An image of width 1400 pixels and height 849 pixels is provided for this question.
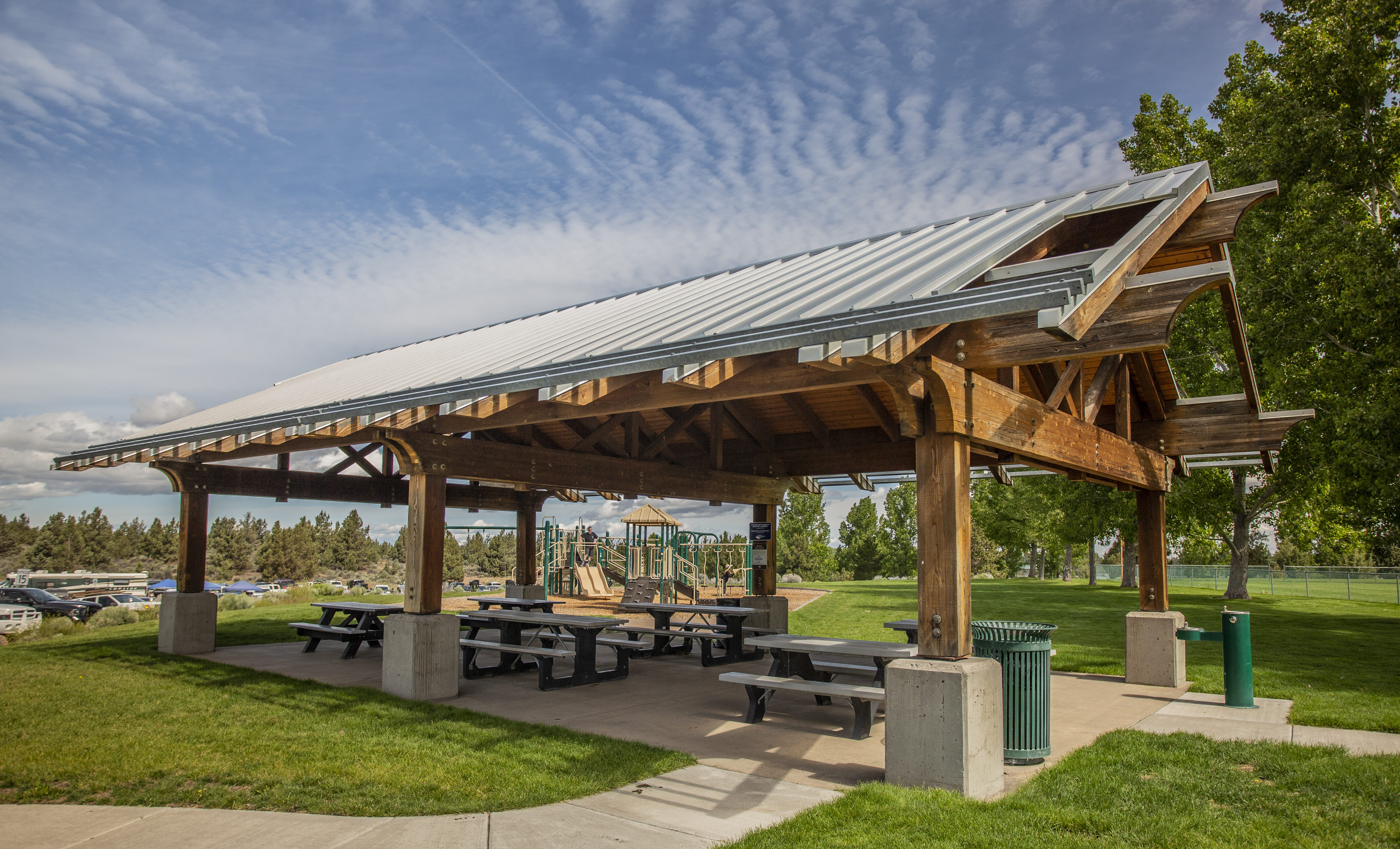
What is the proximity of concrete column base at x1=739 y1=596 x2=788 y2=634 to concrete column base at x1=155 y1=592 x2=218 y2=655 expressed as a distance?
26.3 ft

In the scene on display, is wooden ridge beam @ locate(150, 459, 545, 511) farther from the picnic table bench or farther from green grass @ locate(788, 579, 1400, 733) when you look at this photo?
green grass @ locate(788, 579, 1400, 733)

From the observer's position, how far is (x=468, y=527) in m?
24.5

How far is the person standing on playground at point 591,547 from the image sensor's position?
2686cm

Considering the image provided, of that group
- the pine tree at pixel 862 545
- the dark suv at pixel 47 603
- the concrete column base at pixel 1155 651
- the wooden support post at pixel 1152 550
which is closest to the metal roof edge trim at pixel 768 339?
the wooden support post at pixel 1152 550

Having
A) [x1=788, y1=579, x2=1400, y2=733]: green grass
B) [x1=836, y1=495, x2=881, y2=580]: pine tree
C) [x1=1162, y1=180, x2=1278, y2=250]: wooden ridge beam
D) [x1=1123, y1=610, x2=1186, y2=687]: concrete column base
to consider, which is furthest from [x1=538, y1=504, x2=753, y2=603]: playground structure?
[x1=836, y1=495, x2=881, y2=580]: pine tree

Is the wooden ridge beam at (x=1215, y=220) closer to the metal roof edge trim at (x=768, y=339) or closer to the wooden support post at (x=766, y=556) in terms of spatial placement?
the metal roof edge trim at (x=768, y=339)

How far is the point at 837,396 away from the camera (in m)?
11.4

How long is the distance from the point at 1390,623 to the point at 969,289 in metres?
19.9

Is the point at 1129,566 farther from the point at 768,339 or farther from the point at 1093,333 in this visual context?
the point at 768,339

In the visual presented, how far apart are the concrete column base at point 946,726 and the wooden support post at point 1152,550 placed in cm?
559

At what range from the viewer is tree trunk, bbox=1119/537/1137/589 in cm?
3650

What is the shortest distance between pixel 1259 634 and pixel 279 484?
1778cm

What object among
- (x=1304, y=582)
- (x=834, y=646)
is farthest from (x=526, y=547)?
(x=1304, y=582)

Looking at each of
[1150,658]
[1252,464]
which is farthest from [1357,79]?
[1150,658]
